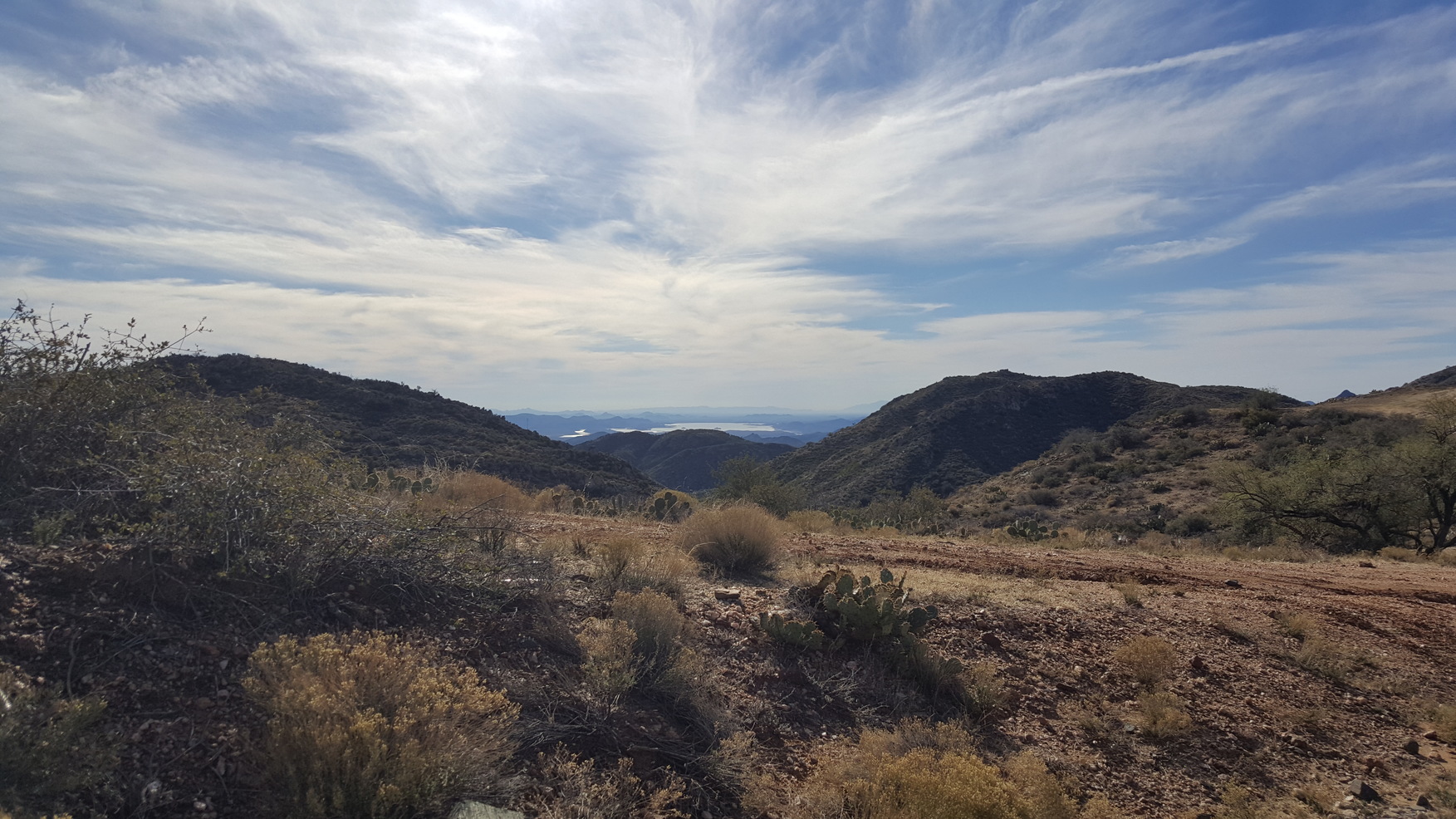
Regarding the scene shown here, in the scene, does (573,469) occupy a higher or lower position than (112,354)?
lower

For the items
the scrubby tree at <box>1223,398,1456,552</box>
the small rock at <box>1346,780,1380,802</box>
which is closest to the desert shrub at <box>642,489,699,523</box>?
the small rock at <box>1346,780,1380,802</box>

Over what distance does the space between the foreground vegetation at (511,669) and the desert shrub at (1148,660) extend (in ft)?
0.08

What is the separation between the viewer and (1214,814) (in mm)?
4887

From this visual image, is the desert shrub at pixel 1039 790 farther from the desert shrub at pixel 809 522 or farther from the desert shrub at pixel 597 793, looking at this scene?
the desert shrub at pixel 809 522

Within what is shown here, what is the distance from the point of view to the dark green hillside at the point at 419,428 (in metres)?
29.2

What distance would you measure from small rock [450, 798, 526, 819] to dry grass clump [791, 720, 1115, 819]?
172cm

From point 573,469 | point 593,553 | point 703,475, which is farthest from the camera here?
point 703,475

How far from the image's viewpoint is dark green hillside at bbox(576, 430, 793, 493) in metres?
71.5

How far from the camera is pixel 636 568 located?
7.10m

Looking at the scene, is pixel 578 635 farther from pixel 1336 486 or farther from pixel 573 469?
pixel 573 469

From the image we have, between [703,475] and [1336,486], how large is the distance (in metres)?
55.4

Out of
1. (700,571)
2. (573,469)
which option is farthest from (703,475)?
(700,571)

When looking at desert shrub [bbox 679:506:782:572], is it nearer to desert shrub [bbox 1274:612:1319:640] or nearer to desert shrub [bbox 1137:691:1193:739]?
desert shrub [bbox 1137:691:1193:739]

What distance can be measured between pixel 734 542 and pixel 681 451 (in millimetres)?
70280
